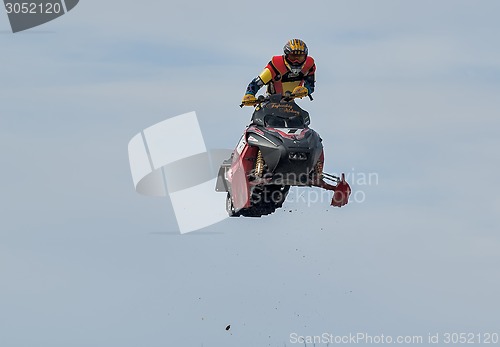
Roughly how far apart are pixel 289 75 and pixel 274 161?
12.0 ft

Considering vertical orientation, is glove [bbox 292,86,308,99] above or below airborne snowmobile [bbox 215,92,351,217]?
above

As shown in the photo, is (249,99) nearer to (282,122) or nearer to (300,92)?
(282,122)

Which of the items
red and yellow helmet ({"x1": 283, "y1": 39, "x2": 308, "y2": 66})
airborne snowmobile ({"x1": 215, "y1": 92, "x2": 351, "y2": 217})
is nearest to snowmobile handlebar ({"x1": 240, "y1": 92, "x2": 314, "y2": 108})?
airborne snowmobile ({"x1": 215, "y1": 92, "x2": 351, "y2": 217})

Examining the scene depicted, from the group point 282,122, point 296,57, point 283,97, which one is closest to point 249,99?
point 283,97

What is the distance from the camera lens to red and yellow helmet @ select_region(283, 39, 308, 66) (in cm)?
5341

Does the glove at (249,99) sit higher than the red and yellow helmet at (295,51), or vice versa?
the red and yellow helmet at (295,51)

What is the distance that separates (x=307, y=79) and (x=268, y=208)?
466 cm

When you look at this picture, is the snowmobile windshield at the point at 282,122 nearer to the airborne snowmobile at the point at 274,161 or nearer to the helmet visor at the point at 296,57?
the airborne snowmobile at the point at 274,161

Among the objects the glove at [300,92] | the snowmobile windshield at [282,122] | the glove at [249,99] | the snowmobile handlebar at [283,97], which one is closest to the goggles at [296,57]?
the glove at [300,92]

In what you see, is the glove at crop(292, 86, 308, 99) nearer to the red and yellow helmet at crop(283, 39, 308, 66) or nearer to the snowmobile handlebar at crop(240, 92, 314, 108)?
the snowmobile handlebar at crop(240, 92, 314, 108)

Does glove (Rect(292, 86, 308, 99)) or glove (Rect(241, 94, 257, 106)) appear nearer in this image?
glove (Rect(292, 86, 308, 99))

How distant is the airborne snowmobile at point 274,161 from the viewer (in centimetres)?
5197

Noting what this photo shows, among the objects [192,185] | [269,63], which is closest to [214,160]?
[192,185]

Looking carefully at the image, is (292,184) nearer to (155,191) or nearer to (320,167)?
(320,167)
